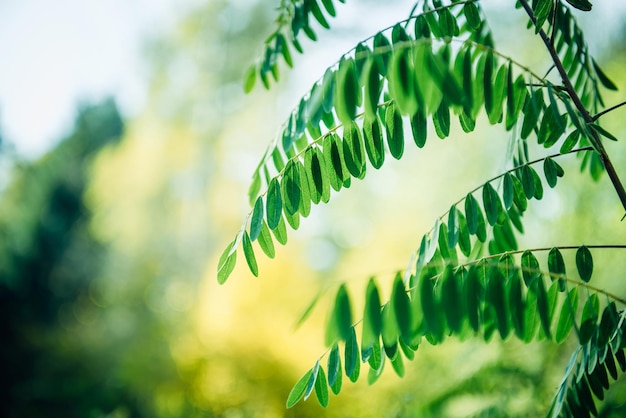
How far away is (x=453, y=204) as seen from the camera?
0.79 m

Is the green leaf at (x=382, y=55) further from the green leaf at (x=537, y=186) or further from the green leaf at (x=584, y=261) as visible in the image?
the green leaf at (x=584, y=261)

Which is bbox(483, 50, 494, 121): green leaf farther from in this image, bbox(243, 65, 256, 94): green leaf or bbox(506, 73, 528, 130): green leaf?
bbox(243, 65, 256, 94): green leaf

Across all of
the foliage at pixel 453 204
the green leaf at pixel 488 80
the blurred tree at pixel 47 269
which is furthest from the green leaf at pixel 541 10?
the blurred tree at pixel 47 269

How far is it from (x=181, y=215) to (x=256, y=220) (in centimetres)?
826

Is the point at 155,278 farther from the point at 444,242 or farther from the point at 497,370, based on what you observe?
the point at 444,242

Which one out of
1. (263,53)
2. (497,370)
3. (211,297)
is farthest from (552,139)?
(211,297)

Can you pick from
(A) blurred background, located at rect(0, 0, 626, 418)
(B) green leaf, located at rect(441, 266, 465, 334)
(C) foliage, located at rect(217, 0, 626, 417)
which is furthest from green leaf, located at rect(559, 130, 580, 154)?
(A) blurred background, located at rect(0, 0, 626, 418)

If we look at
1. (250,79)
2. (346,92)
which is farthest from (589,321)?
(250,79)

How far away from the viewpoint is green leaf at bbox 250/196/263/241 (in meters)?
0.77

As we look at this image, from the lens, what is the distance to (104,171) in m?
7.86

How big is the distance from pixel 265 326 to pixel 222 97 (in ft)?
17.3

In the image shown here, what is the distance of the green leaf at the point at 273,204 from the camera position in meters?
0.78

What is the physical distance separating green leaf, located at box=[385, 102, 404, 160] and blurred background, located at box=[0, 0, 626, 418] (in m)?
1.67

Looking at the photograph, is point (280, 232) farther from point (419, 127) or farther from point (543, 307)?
point (543, 307)
